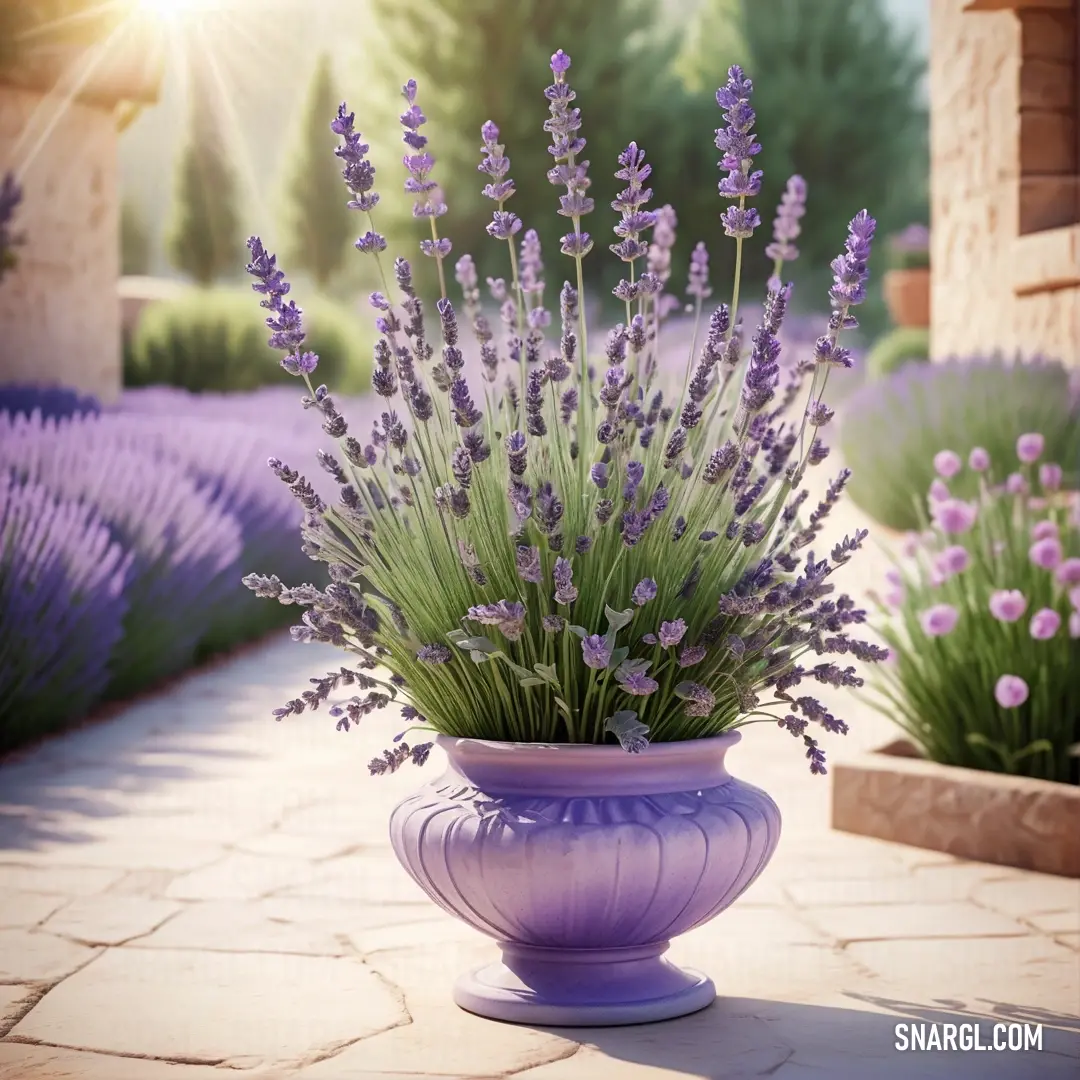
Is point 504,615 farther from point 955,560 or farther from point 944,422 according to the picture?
point 944,422

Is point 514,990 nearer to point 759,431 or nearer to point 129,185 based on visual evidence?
point 759,431

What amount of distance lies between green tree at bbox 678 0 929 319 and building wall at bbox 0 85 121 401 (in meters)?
19.7

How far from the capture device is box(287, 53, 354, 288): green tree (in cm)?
3509

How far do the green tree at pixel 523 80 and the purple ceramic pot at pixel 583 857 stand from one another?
24.7 metres

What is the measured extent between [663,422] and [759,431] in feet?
0.48

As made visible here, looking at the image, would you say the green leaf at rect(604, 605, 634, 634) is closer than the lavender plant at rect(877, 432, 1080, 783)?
Yes

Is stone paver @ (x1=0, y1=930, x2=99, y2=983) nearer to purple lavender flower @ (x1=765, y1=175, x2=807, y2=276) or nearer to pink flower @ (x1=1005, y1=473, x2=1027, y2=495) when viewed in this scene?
purple lavender flower @ (x1=765, y1=175, x2=807, y2=276)

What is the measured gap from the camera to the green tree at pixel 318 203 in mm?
35094

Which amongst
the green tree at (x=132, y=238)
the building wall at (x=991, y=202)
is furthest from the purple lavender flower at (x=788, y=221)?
the green tree at (x=132, y=238)

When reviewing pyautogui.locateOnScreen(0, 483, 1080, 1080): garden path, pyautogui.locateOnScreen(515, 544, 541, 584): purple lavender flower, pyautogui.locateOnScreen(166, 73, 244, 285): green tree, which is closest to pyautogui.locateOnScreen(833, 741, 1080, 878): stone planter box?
pyautogui.locateOnScreen(0, 483, 1080, 1080): garden path

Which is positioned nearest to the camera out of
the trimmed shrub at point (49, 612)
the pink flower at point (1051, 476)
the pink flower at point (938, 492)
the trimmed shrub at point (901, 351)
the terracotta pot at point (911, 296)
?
the pink flower at point (938, 492)

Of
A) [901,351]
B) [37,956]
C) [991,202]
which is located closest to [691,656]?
[37,956]

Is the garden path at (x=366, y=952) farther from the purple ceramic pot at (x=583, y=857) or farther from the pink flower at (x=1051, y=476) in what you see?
the pink flower at (x=1051, y=476)

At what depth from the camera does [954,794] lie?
349 cm
